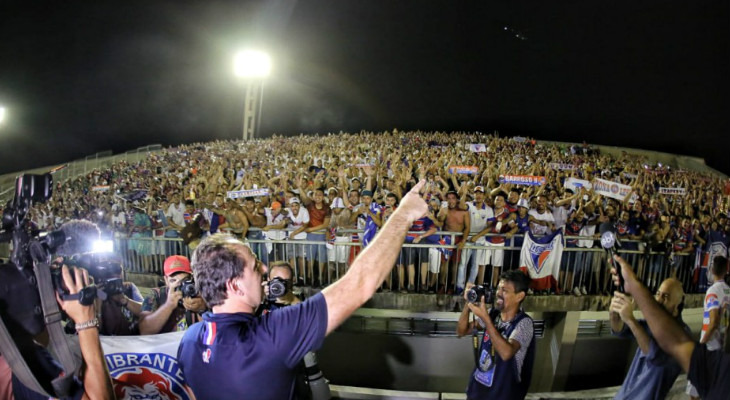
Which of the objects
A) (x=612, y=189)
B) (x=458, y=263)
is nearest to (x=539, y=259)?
(x=458, y=263)

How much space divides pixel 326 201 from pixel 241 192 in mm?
1510

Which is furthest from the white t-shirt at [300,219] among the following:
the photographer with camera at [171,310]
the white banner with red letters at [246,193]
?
the photographer with camera at [171,310]

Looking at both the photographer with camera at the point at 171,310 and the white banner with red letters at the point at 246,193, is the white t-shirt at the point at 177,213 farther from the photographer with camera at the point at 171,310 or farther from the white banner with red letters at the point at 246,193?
the photographer with camera at the point at 171,310

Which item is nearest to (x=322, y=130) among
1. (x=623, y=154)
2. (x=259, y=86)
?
(x=259, y=86)

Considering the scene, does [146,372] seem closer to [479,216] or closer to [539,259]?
[479,216]

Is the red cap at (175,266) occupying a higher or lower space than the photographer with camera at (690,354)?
lower

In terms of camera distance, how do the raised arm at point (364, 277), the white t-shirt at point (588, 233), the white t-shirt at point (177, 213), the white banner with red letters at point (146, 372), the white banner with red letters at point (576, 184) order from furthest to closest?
the white t-shirt at point (177, 213) → the white banner with red letters at point (576, 184) → the white t-shirt at point (588, 233) → the white banner with red letters at point (146, 372) → the raised arm at point (364, 277)

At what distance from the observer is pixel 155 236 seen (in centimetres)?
709

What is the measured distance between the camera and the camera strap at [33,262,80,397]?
1.38m

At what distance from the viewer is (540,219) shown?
245 inches

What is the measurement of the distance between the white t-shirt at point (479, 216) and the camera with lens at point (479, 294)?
3393 mm

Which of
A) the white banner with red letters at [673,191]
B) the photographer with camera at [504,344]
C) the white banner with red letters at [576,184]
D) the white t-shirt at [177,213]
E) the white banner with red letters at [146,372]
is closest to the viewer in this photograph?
the white banner with red letters at [146,372]

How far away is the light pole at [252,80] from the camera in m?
7.48

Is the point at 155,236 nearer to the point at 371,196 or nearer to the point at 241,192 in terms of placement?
the point at 241,192
